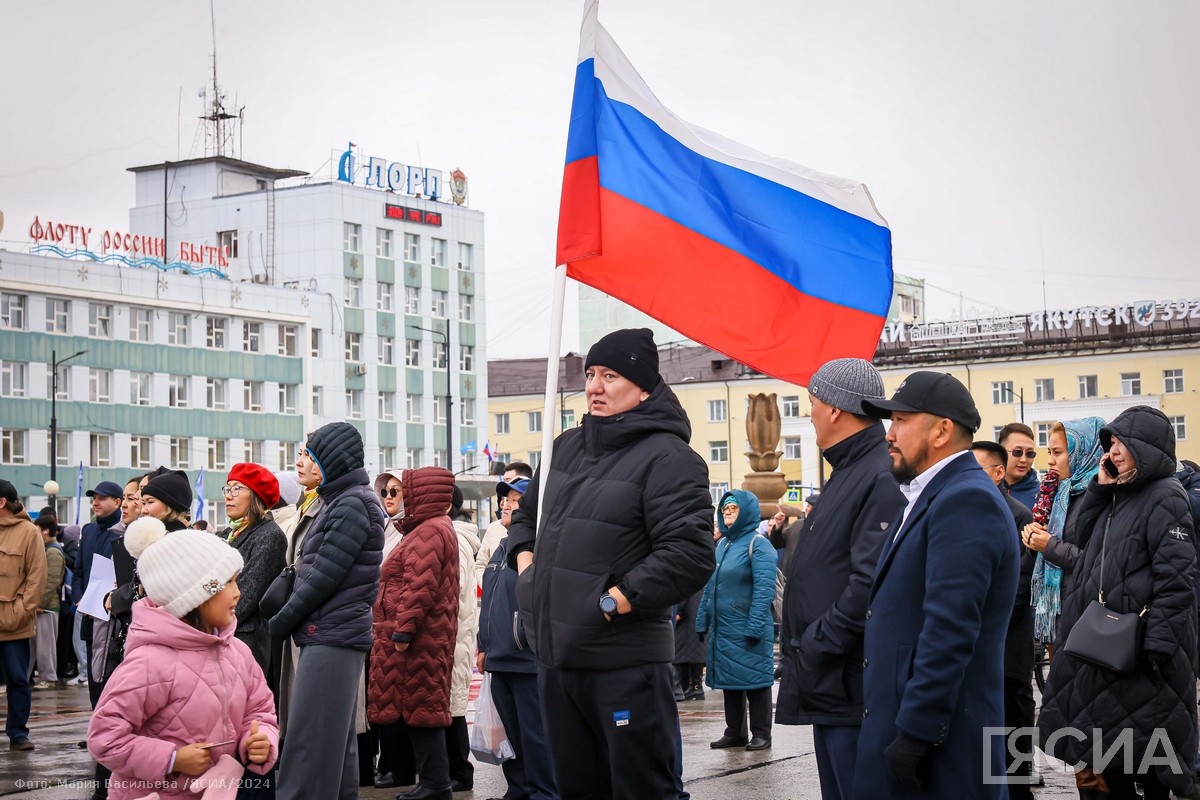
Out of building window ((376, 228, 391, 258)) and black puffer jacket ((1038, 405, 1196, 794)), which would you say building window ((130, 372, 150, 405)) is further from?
black puffer jacket ((1038, 405, 1196, 794))

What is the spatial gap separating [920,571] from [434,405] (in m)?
92.0

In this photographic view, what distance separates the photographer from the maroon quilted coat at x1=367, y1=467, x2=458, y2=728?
9.57 m

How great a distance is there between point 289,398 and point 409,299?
11973mm

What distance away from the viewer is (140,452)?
259 feet

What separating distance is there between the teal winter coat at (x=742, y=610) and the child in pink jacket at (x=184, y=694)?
260 inches

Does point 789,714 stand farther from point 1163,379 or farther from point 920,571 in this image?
point 1163,379

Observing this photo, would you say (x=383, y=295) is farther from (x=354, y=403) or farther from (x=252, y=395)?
(x=252, y=395)

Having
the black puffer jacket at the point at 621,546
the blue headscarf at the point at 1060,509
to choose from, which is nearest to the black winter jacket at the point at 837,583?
the black puffer jacket at the point at 621,546

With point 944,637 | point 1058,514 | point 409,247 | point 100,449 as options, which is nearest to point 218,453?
point 100,449

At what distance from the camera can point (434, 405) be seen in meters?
96.8

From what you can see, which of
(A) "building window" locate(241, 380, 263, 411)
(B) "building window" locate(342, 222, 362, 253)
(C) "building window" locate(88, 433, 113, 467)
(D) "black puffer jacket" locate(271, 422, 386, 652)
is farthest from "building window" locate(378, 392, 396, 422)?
(D) "black puffer jacket" locate(271, 422, 386, 652)

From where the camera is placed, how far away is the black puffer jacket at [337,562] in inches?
309

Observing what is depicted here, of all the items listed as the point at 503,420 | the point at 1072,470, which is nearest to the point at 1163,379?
the point at 503,420

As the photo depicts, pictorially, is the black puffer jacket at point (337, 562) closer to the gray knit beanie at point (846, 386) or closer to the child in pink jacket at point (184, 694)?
the child in pink jacket at point (184, 694)
